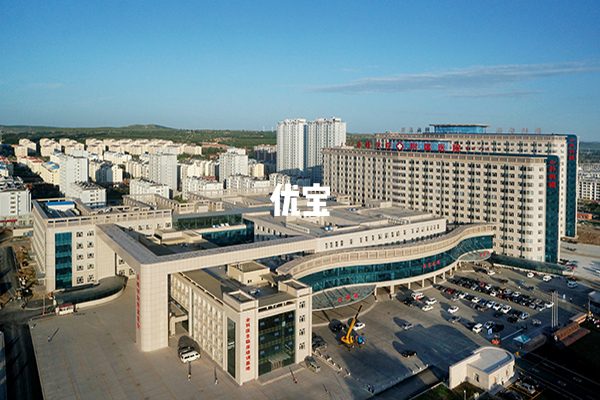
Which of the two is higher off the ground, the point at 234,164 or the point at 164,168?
the point at 234,164

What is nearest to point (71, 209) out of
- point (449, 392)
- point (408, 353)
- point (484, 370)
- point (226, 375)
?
point (226, 375)

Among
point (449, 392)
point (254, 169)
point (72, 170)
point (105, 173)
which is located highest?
point (254, 169)

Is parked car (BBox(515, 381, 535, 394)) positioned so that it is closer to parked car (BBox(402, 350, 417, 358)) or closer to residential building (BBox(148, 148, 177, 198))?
parked car (BBox(402, 350, 417, 358))

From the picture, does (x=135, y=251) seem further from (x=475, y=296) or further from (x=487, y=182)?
(x=487, y=182)

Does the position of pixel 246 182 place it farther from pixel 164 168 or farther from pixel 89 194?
pixel 89 194

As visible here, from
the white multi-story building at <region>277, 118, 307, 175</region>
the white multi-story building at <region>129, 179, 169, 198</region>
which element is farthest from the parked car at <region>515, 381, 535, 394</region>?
the white multi-story building at <region>277, 118, 307, 175</region>

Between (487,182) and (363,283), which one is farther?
(487,182)

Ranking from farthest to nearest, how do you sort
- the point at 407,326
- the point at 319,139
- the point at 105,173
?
A: the point at 319,139, the point at 105,173, the point at 407,326

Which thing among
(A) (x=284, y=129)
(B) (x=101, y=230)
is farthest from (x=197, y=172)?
(B) (x=101, y=230)
